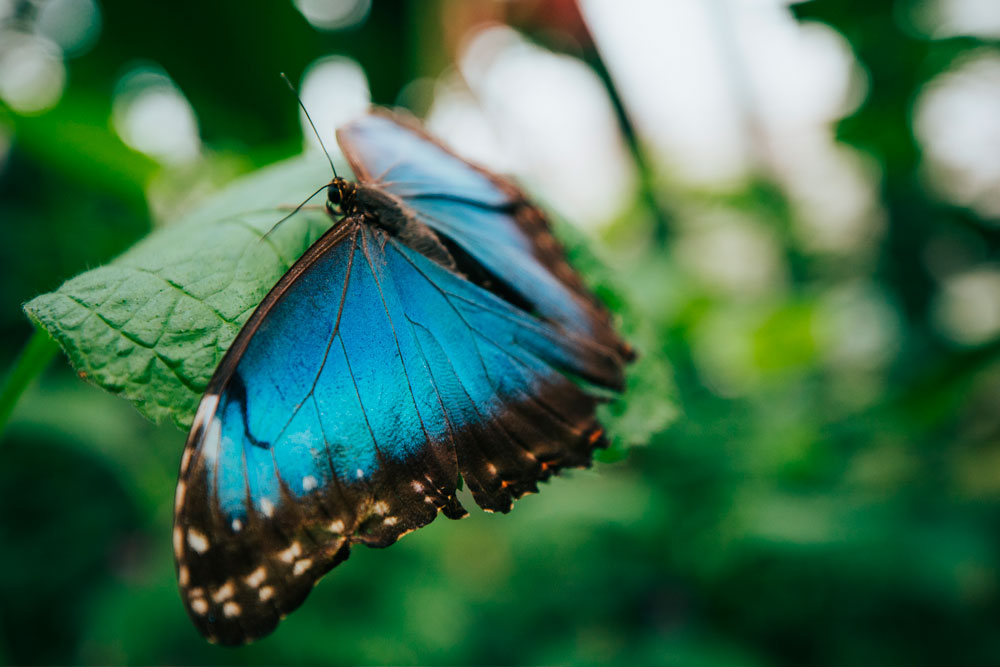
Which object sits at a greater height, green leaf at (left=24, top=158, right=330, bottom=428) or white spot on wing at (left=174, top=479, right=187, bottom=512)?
green leaf at (left=24, top=158, right=330, bottom=428)

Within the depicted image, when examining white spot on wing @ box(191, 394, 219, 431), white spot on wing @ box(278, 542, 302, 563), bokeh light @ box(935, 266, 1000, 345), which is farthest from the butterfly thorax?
bokeh light @ box(935, 266, 1000, 345)

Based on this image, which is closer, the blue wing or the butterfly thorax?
the blue wing

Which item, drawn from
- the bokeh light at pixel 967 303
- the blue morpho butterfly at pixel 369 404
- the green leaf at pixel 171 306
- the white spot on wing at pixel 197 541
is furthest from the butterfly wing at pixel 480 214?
the bokeh light at pixel 967 303

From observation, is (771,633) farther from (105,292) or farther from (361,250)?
(105,292)

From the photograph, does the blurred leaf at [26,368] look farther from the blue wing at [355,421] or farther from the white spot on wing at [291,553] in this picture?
the white spot on wing at [291,553]

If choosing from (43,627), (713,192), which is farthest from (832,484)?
(43,627)

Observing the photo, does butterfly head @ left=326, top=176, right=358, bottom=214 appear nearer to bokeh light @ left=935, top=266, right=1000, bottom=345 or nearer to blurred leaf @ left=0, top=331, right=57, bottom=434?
blurred leaf @ left=0, top=331, right=57, bottom=434

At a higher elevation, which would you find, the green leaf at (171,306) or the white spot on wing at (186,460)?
the green leaf at (171,306)
